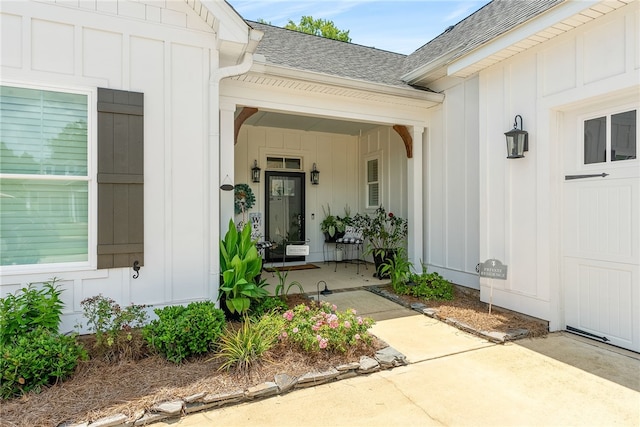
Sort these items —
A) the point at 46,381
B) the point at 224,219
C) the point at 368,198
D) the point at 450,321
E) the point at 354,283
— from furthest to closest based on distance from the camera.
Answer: the point at 368,198 → the point at 354,283 → the point at 224,219 → the point at 450,321 → the point at 46,381

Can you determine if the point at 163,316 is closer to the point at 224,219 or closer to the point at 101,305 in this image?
the point at 101,305

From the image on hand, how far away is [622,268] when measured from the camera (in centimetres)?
336

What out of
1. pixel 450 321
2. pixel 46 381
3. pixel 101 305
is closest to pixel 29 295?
pixel 101 305

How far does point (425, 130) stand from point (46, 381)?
5.88m

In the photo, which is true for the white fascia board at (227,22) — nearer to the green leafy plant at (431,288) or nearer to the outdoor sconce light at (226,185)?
the outdoor sconce light at (226,185)

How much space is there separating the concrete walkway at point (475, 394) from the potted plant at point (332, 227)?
483 cm

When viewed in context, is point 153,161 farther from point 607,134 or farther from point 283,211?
A: point 607,134

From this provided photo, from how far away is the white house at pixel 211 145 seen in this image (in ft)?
10.6

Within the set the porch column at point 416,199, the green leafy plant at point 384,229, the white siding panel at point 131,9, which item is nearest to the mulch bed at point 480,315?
the porch column at point 416,199

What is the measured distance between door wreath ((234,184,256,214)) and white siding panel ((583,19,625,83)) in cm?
499

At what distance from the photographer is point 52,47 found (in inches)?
129

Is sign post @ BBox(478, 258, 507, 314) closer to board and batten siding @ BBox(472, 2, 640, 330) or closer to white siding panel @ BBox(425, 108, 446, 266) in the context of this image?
board and batten siding @ BBox(472, 2, 640, 330)

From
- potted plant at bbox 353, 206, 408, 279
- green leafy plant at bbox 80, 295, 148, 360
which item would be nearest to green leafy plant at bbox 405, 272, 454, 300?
potted plant at bbox 353, 206, 408, 279

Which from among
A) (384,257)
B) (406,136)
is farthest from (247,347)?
(406,136)
